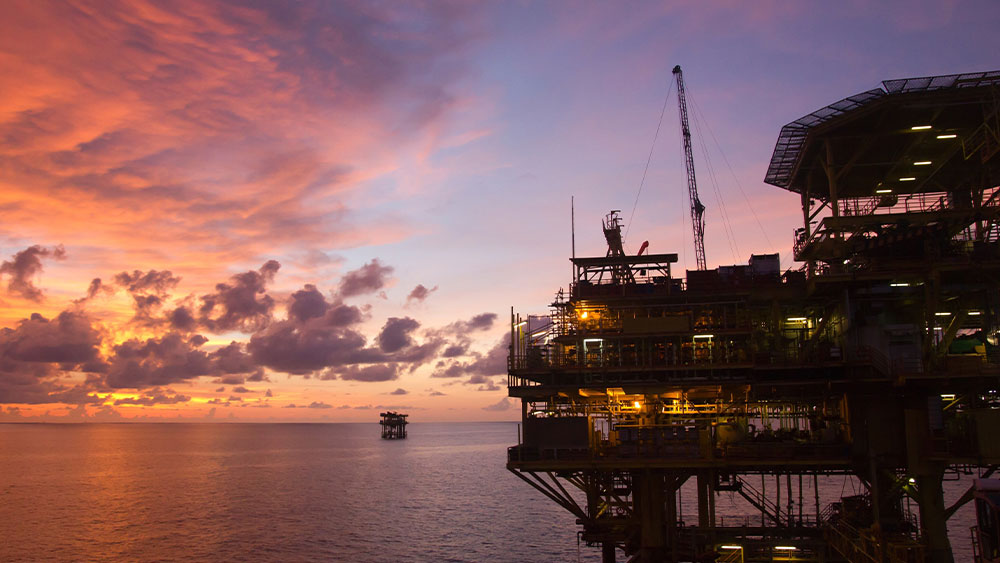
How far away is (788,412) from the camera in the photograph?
5328 centimetres

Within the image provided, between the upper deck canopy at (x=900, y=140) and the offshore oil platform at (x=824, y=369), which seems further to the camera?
the upper deck canopy at (x=900, y=140)

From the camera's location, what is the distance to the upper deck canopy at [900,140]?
40.4m

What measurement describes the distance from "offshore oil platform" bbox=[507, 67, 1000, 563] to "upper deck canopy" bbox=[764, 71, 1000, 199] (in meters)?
0.15

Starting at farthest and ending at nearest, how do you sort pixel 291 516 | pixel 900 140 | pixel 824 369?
1. pixel 291 516
2. pixel 900 140
3. pixel 824 369

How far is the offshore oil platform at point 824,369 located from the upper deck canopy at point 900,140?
0.15m

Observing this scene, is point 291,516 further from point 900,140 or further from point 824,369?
point 900,140

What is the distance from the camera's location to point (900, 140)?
1763 inches

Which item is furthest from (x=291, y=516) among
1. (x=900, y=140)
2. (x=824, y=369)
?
(x=900, y=140)

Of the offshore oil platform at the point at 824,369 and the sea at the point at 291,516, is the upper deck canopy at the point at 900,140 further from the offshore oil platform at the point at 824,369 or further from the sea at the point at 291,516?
the sea at the point at 291,516

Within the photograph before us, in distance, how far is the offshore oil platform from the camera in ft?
124

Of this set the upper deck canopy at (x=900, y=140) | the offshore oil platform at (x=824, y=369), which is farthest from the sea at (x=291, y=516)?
the upper deck canopy at (x=900, y=140)

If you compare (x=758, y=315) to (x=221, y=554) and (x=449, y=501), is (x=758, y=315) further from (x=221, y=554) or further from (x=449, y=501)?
(x=449, y=501)

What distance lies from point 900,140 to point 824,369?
54.1ft

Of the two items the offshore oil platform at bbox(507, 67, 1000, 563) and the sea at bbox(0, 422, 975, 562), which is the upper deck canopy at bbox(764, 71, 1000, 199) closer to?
the offshore oil platform at bbox(507, 67, 1000, 563)
